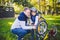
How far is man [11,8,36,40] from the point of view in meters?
2.01

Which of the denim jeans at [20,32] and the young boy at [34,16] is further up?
the young boy at [34,16]

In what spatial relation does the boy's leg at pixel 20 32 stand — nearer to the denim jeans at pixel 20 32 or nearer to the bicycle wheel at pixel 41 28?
the denim jeans at pixel 20 32

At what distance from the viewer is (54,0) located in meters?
2.15

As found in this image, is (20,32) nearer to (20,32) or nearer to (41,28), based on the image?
(20,32)

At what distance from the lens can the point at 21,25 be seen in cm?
201

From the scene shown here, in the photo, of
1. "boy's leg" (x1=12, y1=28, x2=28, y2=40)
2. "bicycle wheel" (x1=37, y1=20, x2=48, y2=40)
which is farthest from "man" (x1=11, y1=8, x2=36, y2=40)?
"bicycle wheel" (x1=37, y1=20, x2=48, y2=40)

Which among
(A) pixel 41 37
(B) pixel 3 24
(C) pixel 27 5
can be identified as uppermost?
(C) pixel 27 5

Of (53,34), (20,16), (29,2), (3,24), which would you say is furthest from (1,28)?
(53,34)

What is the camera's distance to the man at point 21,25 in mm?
2008

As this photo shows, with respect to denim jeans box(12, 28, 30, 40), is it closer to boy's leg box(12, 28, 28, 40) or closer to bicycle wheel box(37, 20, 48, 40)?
boy's leg box(12, 28, 28, 40)

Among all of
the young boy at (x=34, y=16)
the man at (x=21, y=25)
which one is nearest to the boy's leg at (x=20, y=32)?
the man at (x=21, y=25)

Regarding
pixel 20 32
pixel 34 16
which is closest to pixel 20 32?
pixel 20 32

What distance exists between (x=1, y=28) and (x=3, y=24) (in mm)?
38

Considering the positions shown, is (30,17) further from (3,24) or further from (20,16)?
(3,24)
